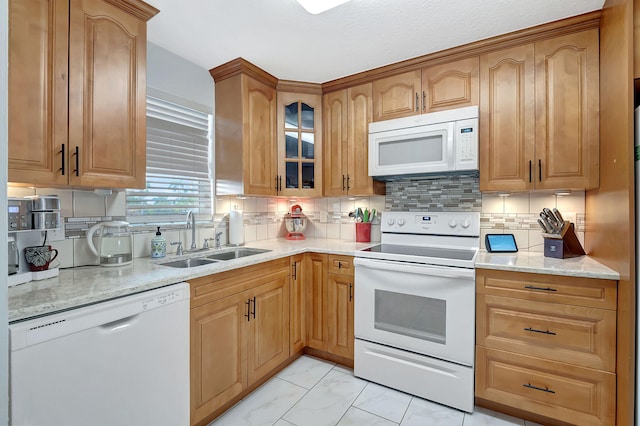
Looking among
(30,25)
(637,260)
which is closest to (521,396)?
(637,260)

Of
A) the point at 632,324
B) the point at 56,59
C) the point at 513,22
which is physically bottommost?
the point at 632,324

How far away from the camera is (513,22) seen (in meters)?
1.81

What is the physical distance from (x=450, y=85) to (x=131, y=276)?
230 centimetres

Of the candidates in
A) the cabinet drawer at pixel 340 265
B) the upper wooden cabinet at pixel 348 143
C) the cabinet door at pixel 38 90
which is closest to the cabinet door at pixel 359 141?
the upper wooden cabinet at pixel 348 143

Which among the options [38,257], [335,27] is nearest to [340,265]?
[335,27]

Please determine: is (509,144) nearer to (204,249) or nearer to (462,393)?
(462,393)

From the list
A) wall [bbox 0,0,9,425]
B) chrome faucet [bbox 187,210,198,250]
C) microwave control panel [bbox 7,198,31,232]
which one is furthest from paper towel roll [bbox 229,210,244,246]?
wall [bbox 0,0,9,425]

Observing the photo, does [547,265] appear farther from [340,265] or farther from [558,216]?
[340,265]

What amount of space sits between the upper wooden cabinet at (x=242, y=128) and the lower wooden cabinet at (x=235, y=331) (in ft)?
2.39

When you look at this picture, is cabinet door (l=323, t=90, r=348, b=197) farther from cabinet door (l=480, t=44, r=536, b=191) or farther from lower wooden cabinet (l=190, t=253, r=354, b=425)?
cabinet door (l=480, t=44, r=536, b=191)

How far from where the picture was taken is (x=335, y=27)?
1848mm

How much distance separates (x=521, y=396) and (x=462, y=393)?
0.30 metres

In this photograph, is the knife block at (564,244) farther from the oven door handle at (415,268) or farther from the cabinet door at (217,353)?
the cabinet door at (217,353)

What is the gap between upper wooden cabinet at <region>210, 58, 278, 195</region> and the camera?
2.32 m
